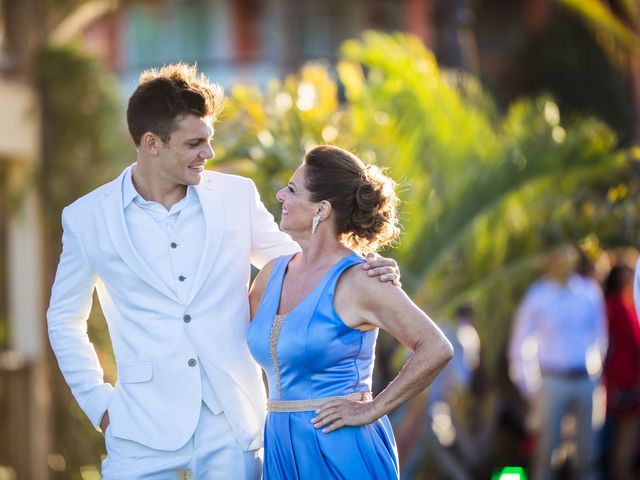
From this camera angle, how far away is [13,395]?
12.1 metres

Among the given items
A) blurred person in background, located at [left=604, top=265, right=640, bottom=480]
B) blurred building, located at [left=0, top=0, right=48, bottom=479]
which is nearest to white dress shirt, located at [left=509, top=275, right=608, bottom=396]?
blurred person in background, located at [left=604, top=265, right=640, bottom=480]

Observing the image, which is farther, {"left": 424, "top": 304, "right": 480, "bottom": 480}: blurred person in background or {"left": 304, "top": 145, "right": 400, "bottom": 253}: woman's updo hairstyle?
{"left": 424, "top": 304, "right": 480, "bottom": 480}: blurred person in background

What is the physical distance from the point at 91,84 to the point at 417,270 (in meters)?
4.12

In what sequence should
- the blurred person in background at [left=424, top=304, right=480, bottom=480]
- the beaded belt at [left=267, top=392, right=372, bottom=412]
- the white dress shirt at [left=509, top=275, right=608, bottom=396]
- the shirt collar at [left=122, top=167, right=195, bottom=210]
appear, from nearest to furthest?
the beaded belt at [left=267, top=392, right=372, bottom=412], the shirt collar at [left=122, top=167, right=195, bottom=210], the white dress shirt at [left=509, top=275, right=608, bottom=396], the blurred person in background at [left=424, top=304, right=480, bottom=480]

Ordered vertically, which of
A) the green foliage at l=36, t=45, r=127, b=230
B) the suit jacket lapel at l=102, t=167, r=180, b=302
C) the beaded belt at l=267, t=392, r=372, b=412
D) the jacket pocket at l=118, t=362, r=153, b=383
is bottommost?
the beaded belt at l=267, t=392, r=372, b=412

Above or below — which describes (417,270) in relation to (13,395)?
above

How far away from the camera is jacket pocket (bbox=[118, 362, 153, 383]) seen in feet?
15.7

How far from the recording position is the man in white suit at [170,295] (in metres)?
4.74

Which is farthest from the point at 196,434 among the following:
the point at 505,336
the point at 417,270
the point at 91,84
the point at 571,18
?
the point at 571,18

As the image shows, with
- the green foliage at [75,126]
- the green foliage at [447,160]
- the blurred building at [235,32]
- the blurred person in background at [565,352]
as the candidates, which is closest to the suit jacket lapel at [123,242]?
the green foliage at [447,160]

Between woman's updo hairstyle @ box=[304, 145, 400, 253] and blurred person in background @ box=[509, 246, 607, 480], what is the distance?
241 inches

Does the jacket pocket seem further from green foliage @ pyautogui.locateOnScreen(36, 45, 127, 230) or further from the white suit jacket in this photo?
green foliage @ pyautogui.locateOnScreen(36, 45, 127, 230)

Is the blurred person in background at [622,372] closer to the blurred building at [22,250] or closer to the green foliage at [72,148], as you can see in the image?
the green foliage at [72,148]

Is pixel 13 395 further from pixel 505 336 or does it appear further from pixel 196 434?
pixel 196 434
